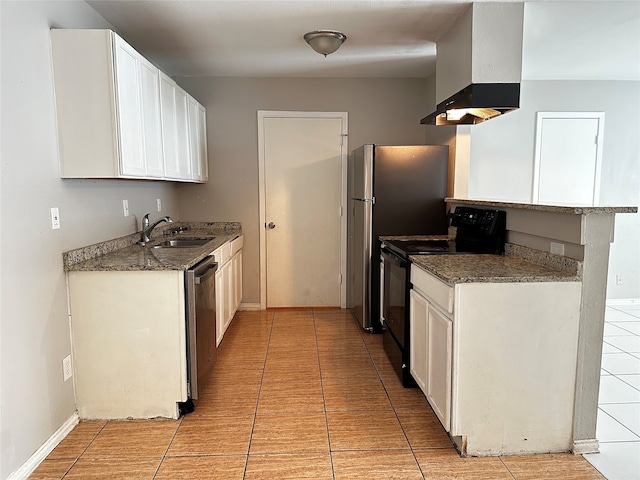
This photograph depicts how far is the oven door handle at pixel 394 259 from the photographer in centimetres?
284

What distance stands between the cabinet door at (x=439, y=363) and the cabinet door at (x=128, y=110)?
1855 mm

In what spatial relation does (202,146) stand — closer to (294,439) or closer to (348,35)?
(348,35)

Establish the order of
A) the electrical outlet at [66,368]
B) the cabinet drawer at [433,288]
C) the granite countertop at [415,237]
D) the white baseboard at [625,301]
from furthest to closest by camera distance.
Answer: the white baseboard at [625,301]
the granite countertop at [415,237]
the electrical outlet at [66,368]
the cabinet drawer at [433,288]

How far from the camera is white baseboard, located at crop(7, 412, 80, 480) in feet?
6.43

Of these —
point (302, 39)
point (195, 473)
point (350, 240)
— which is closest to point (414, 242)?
point (350, 240)

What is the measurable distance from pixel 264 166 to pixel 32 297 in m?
2.87

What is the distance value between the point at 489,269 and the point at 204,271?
1.64 meters

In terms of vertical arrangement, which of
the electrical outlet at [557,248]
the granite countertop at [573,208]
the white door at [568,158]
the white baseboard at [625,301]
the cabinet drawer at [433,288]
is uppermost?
the white door at [568,158]

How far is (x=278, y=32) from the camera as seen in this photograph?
318 centimetres

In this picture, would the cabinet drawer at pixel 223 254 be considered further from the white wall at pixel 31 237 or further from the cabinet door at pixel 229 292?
the white wall at pixel 31 237

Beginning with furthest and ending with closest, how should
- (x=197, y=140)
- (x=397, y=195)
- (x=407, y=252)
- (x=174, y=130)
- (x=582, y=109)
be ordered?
(x=582, y=109)
(x=197, y=140)
(x=397, y=195)
(x=174, y=130)
(x=407, y=252)

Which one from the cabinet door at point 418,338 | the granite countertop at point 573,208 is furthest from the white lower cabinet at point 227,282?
the granite countertop at point 573,208

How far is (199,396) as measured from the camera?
273 centimetres

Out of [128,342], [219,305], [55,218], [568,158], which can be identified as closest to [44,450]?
[128,342]
